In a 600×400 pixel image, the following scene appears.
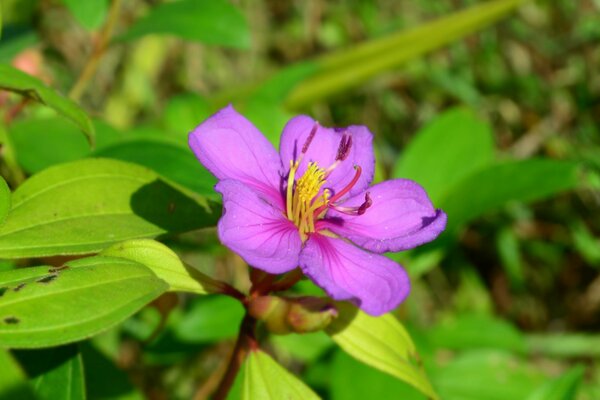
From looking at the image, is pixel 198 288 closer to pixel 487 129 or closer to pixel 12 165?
pixel 12 165

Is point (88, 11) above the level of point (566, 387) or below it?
above

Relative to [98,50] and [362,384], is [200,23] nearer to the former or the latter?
[98,50]

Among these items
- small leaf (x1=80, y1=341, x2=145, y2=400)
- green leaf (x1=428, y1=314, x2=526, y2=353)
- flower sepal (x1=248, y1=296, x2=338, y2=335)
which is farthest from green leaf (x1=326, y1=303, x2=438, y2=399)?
green leaf (x1=428, y1=314, x2=526, y2=353)

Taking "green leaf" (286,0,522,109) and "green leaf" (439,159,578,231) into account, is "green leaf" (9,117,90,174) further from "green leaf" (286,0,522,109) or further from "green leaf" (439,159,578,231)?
"green leaf" (286,0,522,109)

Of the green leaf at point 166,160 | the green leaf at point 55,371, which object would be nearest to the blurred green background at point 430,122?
the green leaf at point 166,160

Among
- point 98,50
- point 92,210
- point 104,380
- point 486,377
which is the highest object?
point 98,50

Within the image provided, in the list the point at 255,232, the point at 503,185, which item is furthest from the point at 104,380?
the point at 503,185
